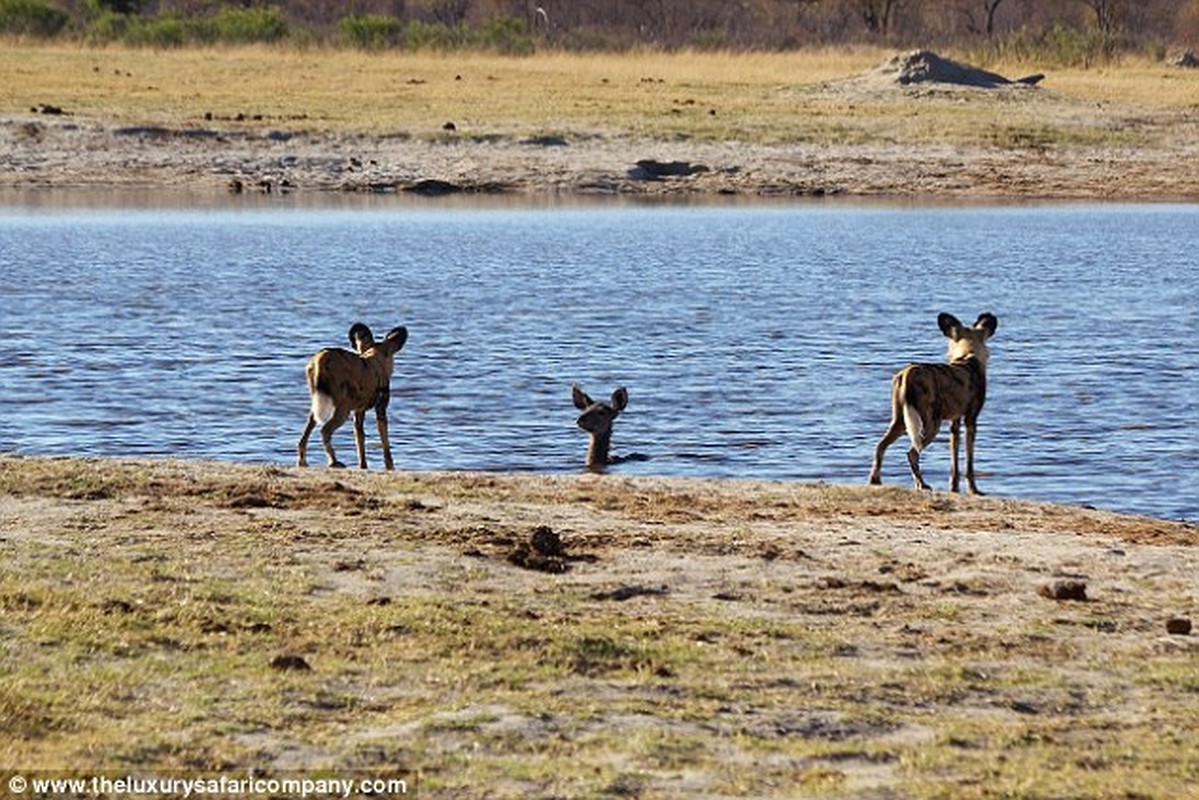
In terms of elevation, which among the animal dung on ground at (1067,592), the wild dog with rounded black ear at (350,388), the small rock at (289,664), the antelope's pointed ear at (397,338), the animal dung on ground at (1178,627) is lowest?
the wild dog with rounded black ear at (350,388)

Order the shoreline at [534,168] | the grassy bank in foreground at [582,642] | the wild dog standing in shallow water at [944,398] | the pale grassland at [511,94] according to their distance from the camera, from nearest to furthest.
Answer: the grassy bank in foreground at [582,642]
the wild dog standing in shallow water at [944,398]
the shoreline at [534,168]
the pale grassland at [511,94]

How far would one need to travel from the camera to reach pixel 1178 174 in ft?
118

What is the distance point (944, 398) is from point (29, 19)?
44.9 m

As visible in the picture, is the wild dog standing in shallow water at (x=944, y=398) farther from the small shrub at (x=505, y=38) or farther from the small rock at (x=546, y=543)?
the small shrub at (x=505, y=38)

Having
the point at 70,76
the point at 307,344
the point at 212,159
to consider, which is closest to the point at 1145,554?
the point at 307,344

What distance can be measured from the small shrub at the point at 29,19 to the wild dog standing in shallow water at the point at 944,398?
1681 inches

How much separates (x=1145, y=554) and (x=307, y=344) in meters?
11.0

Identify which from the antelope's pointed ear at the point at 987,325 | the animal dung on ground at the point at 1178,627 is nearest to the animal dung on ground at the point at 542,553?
the animal dung on ground at the point at 1178,627

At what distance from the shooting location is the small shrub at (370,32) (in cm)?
5444

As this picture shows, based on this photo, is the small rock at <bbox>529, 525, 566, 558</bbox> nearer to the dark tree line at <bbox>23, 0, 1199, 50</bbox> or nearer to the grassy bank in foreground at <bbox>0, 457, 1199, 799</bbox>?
the grassy bank in foreground at <bbox>0, 457, 1199, 799</bbox>

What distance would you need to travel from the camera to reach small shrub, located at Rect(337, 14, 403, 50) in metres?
54.4

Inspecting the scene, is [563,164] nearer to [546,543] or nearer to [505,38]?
[505,38]

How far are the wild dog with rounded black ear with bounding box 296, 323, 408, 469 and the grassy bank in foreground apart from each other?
1895mm

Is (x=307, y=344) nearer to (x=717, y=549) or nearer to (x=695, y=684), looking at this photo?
(x=717, y=549)
